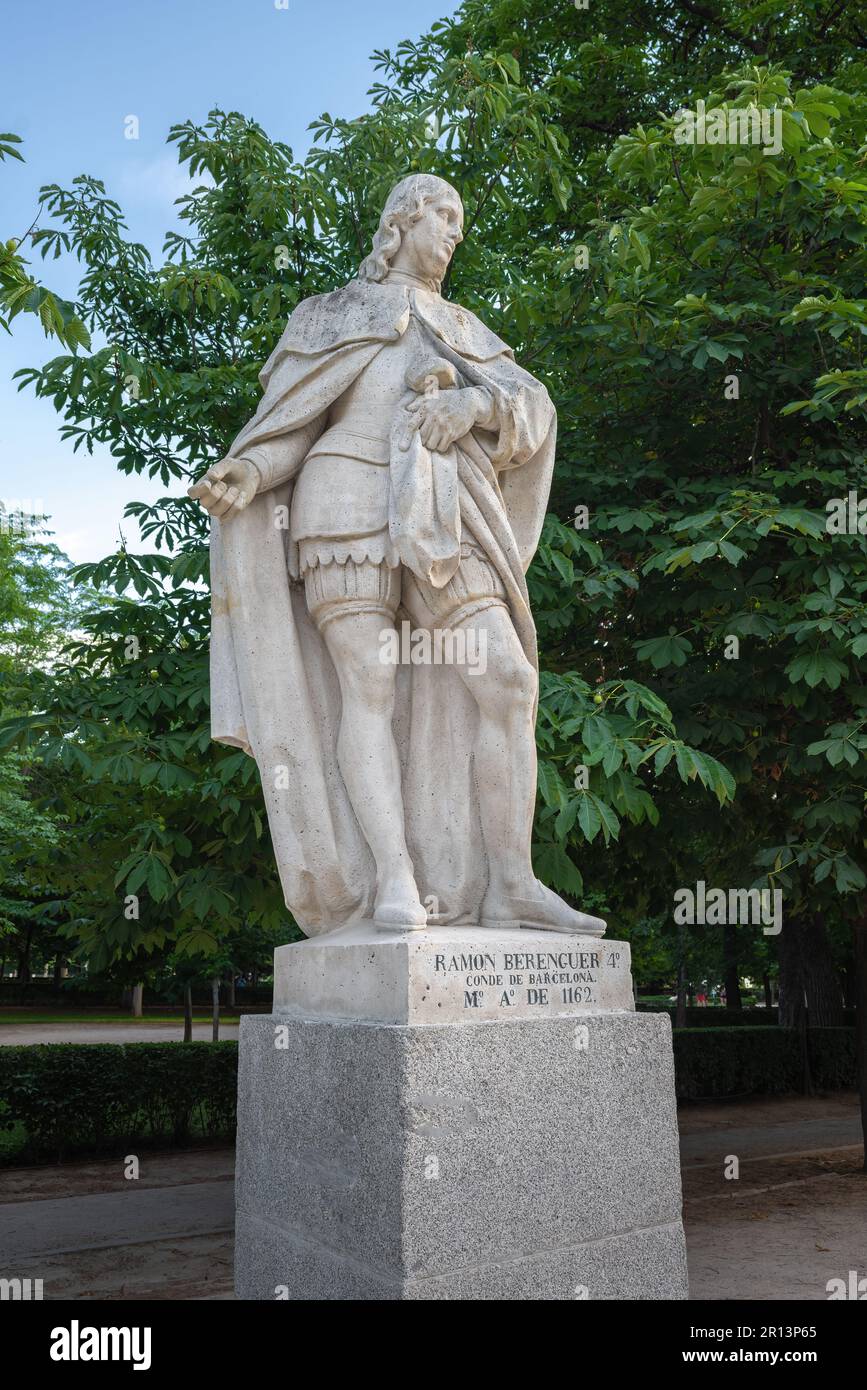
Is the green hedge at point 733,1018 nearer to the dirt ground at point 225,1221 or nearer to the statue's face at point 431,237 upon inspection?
the dirt ground at point 225,1221

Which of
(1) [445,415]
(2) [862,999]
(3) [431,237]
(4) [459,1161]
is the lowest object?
(4) [459,1161]

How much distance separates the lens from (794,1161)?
12.8 metres

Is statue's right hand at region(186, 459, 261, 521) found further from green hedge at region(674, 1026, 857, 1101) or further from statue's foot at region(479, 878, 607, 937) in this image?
green hedge at region(674, 1026, 857, 1101)

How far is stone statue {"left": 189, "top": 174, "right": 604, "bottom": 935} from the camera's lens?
4398 millimetres

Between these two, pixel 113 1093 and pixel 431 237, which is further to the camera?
pixel 113 1093

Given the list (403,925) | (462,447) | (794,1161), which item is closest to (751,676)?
(462,447)

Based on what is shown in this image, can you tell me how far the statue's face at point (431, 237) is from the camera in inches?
192

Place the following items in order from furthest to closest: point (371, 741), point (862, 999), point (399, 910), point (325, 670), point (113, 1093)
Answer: point (113, 1093) → point (862, 999) → point (325, 670) → point (371, 741) → point (399, 910)

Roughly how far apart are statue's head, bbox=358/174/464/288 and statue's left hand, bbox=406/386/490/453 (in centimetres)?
75

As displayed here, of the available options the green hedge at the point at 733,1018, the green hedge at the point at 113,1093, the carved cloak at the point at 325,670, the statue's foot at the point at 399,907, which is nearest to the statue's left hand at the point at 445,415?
the carved cloak at the point at 325,670

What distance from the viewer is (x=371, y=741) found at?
437cm

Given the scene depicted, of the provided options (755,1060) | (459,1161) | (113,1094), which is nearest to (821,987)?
(755,1060)

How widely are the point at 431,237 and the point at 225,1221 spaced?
26.5ft

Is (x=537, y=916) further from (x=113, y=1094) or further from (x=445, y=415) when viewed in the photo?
(x=113, y=1094)
